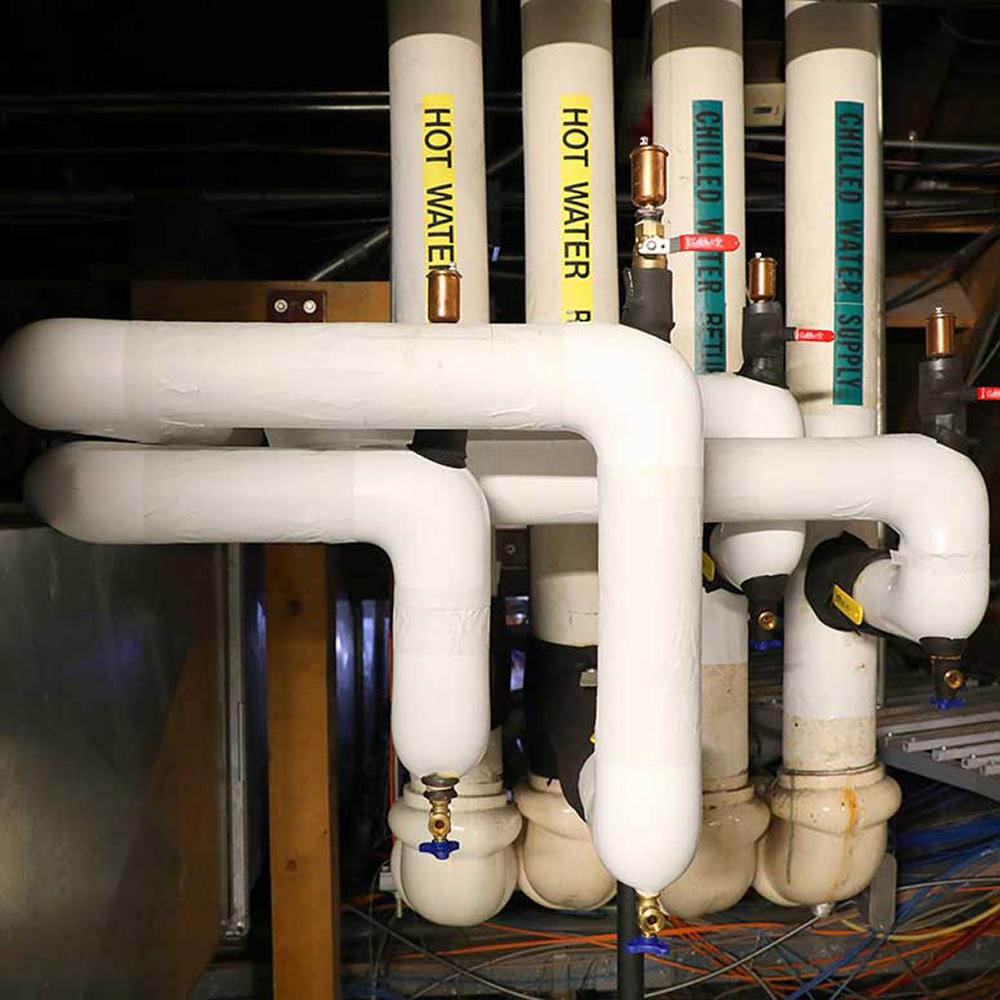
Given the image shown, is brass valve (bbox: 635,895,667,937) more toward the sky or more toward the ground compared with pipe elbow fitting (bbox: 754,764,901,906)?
more toward the sky

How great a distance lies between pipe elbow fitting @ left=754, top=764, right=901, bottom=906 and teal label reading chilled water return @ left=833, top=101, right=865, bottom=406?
0.42 meters

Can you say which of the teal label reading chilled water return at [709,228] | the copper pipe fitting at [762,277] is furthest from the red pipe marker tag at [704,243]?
the teal label reading chilled water return at [709,228]

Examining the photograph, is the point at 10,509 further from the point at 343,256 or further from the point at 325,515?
the point at 343,256

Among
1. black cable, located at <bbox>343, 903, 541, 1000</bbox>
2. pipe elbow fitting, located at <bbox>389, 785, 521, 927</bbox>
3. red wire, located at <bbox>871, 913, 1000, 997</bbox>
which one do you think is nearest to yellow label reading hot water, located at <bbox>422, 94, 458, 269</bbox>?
pipe elbow fitting, located at <bbox>389, 785, 521, 927</bbox>

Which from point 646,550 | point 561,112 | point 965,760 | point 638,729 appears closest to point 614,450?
point 646,550

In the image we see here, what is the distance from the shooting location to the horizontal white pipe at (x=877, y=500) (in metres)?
0.76

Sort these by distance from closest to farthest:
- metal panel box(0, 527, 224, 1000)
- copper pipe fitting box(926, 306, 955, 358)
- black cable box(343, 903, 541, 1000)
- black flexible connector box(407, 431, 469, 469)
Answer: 1. metal panel box(0, 527, 224, 1000)
2. black flexible connector box(407, 431, 469, 469)
3. copper pipe fitting box(926, 306, 955, 358)
4. black cable box(343, 903, 541, 1000)

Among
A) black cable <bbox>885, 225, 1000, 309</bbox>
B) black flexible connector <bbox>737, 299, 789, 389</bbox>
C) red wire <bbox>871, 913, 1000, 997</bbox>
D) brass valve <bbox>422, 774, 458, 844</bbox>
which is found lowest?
red wire <bbox>871, 913, 1000, 997</bbox>

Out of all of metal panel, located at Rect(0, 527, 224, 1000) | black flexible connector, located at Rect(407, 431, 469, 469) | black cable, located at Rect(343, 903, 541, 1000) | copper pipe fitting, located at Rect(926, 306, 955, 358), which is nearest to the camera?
metal panel, located at Rect(0, 527, 224, 1000)

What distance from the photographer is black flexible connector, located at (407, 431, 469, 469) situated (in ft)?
2.35

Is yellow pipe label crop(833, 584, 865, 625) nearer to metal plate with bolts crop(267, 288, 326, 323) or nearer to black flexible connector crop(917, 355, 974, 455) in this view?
black flexible connector crop(917, 355, 974, 455)

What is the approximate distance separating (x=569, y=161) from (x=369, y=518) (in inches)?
17.3

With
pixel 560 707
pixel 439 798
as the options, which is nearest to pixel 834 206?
pixel 560 707

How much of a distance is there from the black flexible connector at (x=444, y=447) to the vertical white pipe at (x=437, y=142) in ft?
0.72
